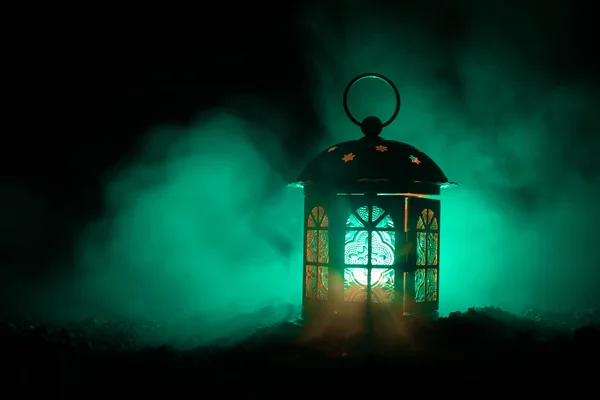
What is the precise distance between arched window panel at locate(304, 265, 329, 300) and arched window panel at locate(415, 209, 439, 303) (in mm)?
1157

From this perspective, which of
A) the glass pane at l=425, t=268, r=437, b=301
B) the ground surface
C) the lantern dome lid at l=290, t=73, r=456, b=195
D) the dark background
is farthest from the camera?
the dark background

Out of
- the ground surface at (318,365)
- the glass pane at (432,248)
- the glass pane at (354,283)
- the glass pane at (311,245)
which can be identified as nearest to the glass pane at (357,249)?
the glass pane at (354,283)

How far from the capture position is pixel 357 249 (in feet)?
27.2

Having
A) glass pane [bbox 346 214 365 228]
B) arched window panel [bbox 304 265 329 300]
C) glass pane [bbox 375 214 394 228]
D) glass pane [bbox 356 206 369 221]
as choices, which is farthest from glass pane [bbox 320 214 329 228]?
glass pane [bbox 375 214 394 228]

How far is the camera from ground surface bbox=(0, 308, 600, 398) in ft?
20.9

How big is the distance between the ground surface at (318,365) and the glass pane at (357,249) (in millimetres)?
1034

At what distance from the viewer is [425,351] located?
7.07m

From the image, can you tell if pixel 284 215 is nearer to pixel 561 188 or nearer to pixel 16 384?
pixel 561 188

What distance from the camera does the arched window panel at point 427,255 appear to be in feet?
27.8

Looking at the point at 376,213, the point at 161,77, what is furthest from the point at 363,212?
the point at 161,77

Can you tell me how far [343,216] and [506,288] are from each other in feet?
16.2

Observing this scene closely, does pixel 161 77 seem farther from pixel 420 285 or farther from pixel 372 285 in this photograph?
pixel 420 285

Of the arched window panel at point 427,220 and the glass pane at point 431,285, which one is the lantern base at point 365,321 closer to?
the glass pane at point 431,285

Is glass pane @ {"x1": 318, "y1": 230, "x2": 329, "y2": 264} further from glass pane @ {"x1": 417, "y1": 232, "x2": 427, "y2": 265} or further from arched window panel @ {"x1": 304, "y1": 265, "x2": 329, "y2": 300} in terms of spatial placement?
glass pane @ {"x1": 417, "y1": 232, "x2": 427, "y2": 265}
